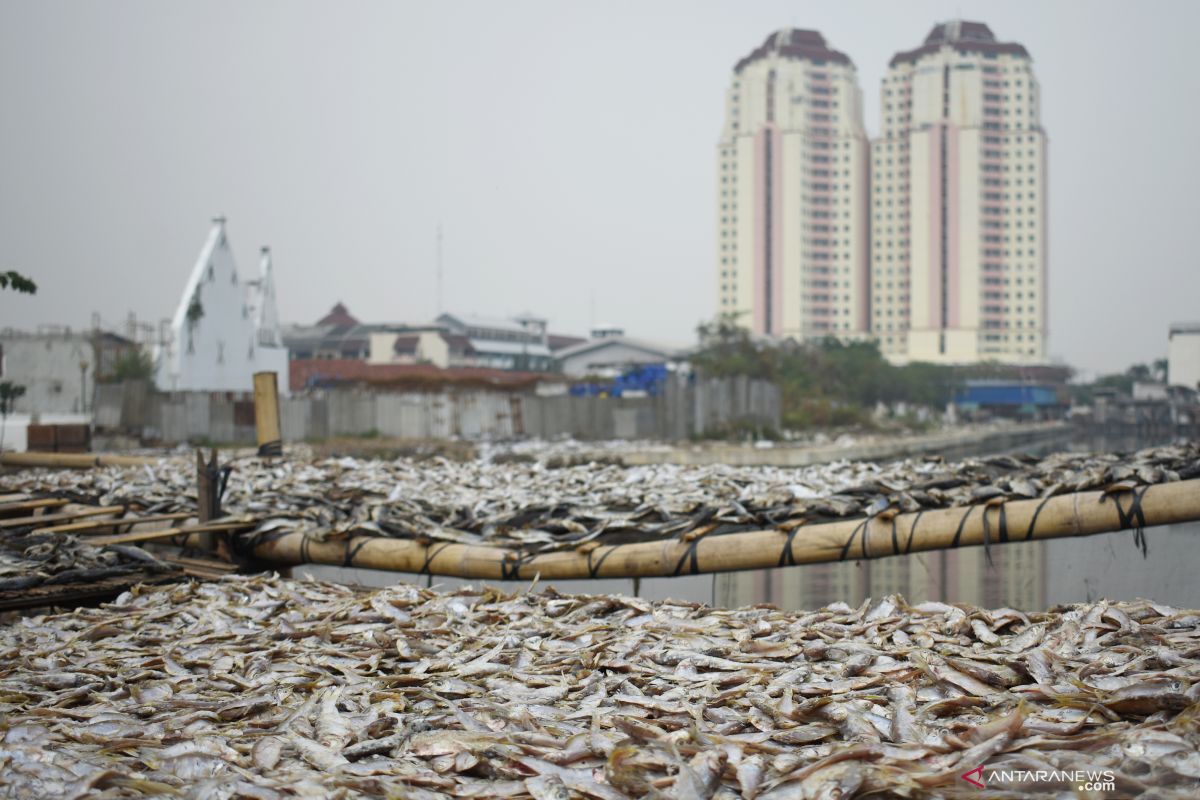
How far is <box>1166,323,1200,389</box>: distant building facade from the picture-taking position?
86.9 feet

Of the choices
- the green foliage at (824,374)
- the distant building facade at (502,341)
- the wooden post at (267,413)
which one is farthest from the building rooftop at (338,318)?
the wooden post at (267,413)

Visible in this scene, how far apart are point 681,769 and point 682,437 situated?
19.0 m

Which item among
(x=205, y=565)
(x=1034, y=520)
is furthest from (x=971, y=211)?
(x=205, y=565)

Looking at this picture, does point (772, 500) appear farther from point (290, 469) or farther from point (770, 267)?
point (770, 267)

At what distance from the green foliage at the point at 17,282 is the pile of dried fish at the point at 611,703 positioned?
4.20 metres

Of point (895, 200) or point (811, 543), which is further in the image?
point (895, 200)

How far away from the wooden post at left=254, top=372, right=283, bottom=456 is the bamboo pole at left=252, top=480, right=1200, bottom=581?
4.71 metres

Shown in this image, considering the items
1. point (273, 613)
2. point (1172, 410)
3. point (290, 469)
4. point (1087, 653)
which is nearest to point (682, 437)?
point (290, 469)

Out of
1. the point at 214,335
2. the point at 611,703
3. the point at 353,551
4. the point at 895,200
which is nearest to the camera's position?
the point at 611,703

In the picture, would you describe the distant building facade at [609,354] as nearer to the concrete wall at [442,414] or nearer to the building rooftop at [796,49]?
the concrete wall at [442,414]

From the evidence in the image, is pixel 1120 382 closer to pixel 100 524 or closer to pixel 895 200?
pixel 895 200

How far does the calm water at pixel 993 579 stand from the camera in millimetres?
5273

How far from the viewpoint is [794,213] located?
252 feet

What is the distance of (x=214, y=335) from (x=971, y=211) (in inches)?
2345
